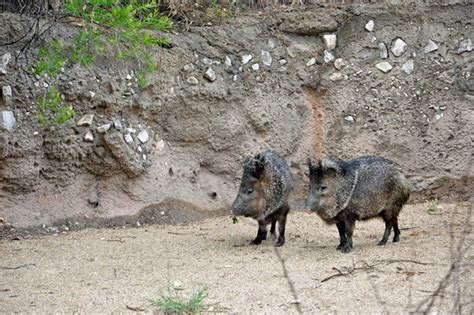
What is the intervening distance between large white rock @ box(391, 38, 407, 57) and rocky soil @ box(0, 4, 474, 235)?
11 millimetres

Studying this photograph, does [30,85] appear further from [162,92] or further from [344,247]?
[344,247]

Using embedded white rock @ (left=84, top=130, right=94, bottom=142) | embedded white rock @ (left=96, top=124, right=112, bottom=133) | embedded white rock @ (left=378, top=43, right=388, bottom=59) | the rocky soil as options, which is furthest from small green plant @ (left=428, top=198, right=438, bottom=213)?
embedded white rock @ (left=84, top=130, right=94, bottom=142)

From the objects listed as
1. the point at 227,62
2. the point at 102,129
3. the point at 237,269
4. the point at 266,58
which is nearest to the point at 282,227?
the point at 237,269

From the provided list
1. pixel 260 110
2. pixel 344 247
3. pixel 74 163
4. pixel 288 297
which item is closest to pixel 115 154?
pixel 74 163

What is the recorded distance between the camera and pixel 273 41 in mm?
8852

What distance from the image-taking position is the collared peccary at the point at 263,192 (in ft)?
22.6

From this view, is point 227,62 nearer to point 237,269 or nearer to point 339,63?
point 339,63

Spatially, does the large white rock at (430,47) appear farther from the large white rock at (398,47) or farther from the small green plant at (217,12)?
the small green plant at (217,12)

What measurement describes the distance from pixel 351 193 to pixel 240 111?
2.24 metres

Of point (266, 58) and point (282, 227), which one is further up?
point (266, 58)

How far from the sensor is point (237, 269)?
611 centimetres

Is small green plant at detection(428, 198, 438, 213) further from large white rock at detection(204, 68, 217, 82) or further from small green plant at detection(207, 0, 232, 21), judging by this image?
small green plant at detection(207, 0, 232, 21)

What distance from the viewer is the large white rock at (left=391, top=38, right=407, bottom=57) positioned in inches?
353

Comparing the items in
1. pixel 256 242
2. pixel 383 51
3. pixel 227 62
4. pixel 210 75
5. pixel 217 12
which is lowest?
pixel 256 242
